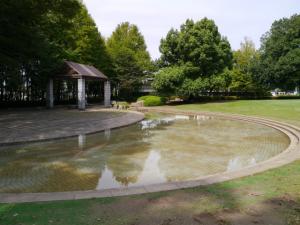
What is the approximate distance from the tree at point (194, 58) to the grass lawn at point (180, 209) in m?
29.5

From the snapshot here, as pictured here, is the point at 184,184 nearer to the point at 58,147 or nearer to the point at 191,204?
the point at 191,204

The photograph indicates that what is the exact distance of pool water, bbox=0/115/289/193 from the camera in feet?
23.9

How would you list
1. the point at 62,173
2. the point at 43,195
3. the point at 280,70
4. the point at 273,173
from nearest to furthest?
the point at 43,195 < the point at 273,173 < the point at 62,173 < the point at 280,70

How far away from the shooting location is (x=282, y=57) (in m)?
42.7

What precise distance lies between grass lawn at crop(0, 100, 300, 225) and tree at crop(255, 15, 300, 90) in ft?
131

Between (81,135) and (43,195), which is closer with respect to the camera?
(43,195)

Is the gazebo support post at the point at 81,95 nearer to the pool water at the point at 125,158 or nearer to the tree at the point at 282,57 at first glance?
the pool water at the point at 125,158

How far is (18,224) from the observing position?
13.9 feet

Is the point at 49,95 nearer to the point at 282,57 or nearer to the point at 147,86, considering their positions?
the point at 147,86

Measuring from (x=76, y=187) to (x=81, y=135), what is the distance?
24.8ft

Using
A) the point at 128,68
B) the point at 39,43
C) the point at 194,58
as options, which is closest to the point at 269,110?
the point at 194,58

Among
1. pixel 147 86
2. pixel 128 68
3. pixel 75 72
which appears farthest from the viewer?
pixel 147 86

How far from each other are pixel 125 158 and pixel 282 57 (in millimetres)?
38706

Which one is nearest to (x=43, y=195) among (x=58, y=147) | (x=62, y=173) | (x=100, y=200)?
(x=100, y=200)
